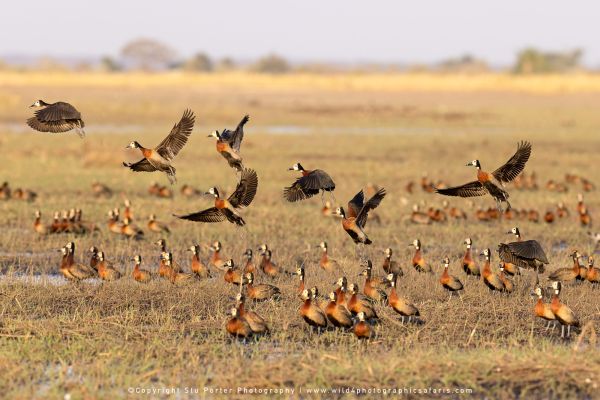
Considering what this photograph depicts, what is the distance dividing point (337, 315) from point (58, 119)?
4237 millimetres

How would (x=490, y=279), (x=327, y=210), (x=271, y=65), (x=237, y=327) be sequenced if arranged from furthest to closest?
(x=271, y=65) < (x=327, y=210) < (x=490, y=279) < (x=237, y=327)

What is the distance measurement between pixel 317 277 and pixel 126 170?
14387 mm

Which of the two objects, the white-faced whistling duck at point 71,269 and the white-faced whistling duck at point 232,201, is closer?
the white-faced whistling duck at point 232,201

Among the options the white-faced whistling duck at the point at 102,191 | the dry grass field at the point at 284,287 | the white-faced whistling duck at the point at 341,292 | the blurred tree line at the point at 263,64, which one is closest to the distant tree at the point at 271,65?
the blurred tree line at the point at 263,64

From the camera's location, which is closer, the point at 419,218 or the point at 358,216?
the point at 358,216

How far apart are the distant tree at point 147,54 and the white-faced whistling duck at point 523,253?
132763 millimetres

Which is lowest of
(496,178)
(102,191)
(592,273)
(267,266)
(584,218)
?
(102,191)

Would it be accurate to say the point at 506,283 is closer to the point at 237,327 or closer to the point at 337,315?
the point at 337,315

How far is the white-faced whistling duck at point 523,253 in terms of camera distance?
41.6ft

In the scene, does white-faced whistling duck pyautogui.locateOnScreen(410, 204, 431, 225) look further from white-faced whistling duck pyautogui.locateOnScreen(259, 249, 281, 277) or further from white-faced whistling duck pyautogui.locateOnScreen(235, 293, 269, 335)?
white-faced whistling duck pyautogui.locateOnScreen(235, 293, 269, 335)

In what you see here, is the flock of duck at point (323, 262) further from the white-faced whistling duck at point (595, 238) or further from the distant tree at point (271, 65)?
the distant tree at point (271, 65)

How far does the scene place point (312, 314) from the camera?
10.8 meters

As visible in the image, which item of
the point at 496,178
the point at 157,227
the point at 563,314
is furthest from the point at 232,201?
the point at 157,227

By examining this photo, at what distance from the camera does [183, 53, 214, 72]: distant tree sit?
125812mm
